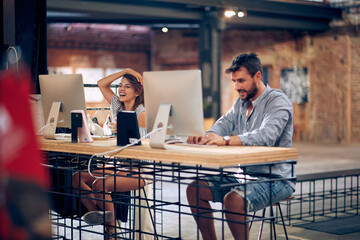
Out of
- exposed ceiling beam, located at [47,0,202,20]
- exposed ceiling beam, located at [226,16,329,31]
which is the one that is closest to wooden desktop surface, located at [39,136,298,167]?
exposed ceiling beam, located at [47,0,202,20]

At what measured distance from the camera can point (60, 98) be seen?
3594mm

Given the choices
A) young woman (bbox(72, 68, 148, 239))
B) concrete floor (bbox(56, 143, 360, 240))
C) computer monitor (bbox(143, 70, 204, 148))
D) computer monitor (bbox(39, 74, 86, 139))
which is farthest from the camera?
concrete floor (bbox(56, 143, 360, 240))

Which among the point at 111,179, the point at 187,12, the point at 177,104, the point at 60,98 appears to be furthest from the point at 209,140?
the point at 187,12

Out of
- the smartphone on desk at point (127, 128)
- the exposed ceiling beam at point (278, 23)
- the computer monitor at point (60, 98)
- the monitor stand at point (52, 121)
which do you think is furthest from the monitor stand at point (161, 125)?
the exposed ceiling beam at point (278, 23)

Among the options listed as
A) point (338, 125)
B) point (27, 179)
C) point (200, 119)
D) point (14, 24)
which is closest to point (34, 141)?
point (27, 179)

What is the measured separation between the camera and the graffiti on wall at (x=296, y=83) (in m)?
15.6

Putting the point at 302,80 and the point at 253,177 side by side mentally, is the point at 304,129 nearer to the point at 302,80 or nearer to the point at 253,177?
the point at 302,80

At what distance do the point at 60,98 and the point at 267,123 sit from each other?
137 cm

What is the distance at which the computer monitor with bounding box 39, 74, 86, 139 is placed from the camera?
3.52 metres

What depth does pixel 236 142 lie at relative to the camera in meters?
3.05

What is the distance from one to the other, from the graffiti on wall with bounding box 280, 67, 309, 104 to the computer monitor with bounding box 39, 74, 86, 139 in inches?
501

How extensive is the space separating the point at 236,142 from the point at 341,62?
41.4ft

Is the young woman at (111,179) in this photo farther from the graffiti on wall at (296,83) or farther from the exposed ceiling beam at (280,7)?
the graffiti on wall at (296,83)

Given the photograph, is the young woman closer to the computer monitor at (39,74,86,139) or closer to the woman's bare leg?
the woman's bare leg
